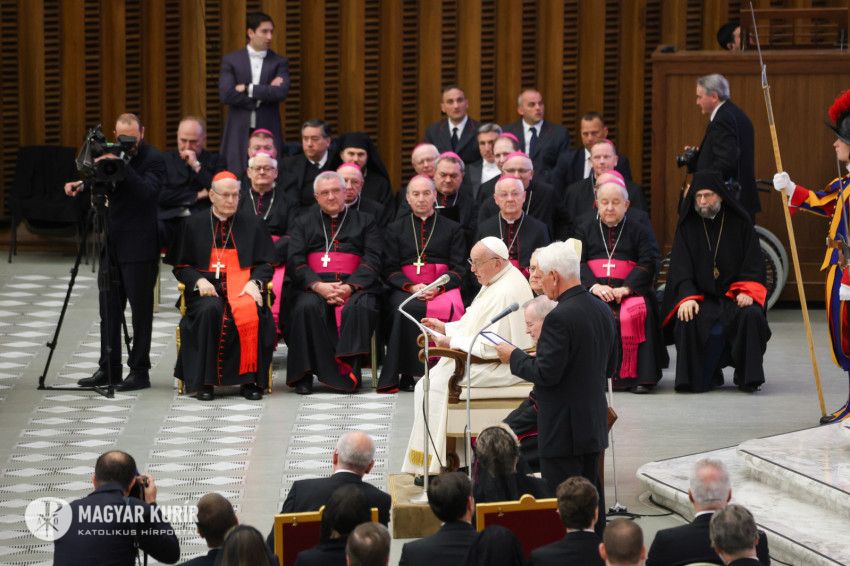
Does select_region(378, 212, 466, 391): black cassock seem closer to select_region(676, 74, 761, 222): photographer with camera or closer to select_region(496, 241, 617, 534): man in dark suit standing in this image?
select_region(676, 74, 761, 222): photographer with camera

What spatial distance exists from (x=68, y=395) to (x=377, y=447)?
2.31 metres

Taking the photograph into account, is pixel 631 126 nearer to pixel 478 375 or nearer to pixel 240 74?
pixel 240 74

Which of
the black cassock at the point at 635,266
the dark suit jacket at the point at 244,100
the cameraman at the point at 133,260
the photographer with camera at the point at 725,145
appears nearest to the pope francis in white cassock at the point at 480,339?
the black cassock at the point at 635,266

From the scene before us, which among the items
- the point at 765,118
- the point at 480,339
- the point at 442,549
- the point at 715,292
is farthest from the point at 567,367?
the point at 765,118

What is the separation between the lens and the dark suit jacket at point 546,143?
12617 millimetres

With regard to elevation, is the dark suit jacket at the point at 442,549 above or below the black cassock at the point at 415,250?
below

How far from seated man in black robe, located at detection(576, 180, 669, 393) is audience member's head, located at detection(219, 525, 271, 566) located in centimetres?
555

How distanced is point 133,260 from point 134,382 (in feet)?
2.63

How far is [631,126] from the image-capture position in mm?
14250

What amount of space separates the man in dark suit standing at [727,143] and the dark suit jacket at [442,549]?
6383 mm

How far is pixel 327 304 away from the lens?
1023 centimetres

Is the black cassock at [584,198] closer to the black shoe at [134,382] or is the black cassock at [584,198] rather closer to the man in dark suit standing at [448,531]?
the black shoe at [134,382]

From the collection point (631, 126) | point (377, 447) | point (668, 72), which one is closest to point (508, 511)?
point (377, 447)

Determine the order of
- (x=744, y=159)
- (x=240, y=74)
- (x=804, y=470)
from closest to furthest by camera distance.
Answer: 1. (x=804, y=470)
2. (x=744, y=159)
3. (x=240, y=74)
